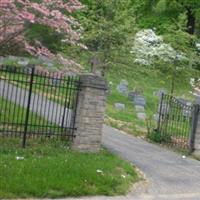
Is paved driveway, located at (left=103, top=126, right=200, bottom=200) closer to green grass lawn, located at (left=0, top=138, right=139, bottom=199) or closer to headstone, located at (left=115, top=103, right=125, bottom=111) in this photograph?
green grass lawn, located at (left=0, top=138, right=139, bottom=199)

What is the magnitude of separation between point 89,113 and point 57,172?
9.61ft

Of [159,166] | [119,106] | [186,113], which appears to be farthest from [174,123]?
[119,106]

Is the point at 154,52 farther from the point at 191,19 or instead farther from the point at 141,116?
the point at 191,19

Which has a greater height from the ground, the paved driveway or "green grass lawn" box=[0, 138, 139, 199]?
"green grass lawn" box=[0, 138, 139, 199]

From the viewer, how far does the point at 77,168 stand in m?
11.0

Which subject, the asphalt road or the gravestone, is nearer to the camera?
the asphalt road

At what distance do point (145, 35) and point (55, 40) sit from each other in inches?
619

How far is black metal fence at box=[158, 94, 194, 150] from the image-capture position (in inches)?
703

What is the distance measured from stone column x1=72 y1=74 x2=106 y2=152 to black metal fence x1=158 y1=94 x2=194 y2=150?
496 centimetres

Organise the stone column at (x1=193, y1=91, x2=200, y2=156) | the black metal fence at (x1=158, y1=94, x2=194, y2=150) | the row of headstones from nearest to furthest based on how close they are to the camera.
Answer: the stone column at (x1=193, y1=91, x2=200, y2=156) → the black metal fence at (x1=158, y1=94, x2=194, y2=150) → the row of headstones

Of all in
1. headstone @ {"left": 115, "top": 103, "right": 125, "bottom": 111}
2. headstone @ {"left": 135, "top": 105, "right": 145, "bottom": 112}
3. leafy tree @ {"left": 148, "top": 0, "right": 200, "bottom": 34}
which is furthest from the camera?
leafy tree @ {"left": 148, "top": 0, "right": 200, "bottom": 34}

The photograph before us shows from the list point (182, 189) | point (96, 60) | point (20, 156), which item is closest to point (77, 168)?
point (20, 156)

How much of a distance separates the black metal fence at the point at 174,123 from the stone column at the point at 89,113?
4.96 m

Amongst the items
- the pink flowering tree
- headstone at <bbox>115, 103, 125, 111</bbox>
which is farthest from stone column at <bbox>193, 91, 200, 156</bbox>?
headstone at <bbox>115, 103, 125, 111</bbox>
